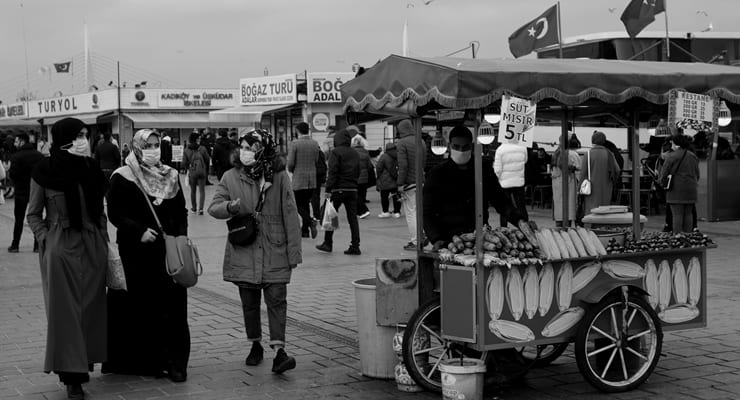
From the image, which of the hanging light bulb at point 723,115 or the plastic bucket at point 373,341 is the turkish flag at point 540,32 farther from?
the plastic bucket at point 373,341

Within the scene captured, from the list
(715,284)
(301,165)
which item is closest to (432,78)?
(715,284)

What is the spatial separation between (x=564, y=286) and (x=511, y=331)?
50cm

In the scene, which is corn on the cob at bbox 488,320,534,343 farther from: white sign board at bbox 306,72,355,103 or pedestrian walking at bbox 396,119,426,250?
white sign board at bbox 306,72,355,103

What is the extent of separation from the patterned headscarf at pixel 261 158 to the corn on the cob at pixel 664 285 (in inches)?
111

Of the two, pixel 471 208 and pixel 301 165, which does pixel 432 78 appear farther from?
pixel 301 165

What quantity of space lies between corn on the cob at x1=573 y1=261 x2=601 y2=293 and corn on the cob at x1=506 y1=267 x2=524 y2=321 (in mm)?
442

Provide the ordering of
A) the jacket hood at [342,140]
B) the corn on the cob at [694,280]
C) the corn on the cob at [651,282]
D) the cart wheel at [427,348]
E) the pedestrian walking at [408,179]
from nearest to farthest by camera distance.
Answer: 1. the cart wheel at [427,348]
2. the corn on the cob at [651,282]
3. the corn on the cob at [694,280]
4. the pedestrian walking at [408,179]
5. the jacket hood at [342,140]

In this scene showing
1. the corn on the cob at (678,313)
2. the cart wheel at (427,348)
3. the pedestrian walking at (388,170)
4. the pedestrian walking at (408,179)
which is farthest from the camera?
the pedestrian walking at (388,170)

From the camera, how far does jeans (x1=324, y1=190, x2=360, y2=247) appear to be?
13672mm

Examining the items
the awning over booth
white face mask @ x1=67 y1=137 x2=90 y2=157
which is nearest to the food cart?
white face mask @ x1=67 y1=137 x2=90 y2=157

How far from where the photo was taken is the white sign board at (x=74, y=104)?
47.3 metres

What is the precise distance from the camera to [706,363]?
7031 mm

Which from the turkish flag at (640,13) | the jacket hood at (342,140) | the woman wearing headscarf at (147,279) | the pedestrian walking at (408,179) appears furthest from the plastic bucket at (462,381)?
the turkish flag at (640,13)

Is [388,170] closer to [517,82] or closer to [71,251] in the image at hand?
[71,251]
